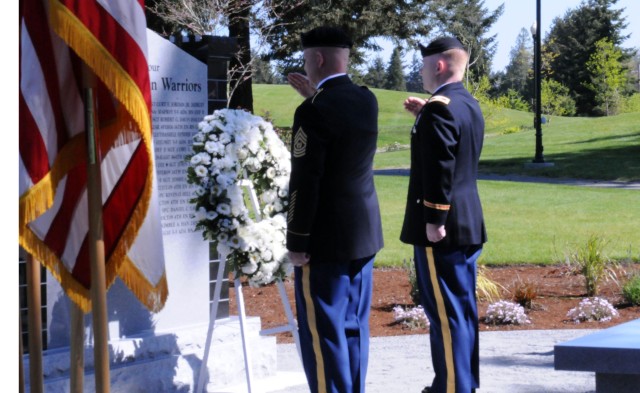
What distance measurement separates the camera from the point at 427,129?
18.9ft

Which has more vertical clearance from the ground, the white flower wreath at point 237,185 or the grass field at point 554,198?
the white flower wreath at point 237,185

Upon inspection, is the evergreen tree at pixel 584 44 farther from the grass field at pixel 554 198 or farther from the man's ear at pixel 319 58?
the man's ear at pixel 319 58

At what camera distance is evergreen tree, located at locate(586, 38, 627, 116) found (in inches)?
2527

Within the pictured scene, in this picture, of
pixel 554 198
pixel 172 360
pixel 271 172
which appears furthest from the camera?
pixel 554 198

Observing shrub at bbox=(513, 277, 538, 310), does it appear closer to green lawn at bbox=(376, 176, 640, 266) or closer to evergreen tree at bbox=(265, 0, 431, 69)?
green lawn at bbox=(376, 176, 640, 266)

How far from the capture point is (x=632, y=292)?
1007 cm

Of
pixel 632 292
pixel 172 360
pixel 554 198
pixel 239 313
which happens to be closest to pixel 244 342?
pixel 239 313

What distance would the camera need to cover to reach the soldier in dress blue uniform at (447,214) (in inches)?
226

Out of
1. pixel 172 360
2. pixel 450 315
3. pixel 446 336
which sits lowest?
pixel 172 360

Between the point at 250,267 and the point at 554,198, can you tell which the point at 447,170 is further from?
the point at 554,198

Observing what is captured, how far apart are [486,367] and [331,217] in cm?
270

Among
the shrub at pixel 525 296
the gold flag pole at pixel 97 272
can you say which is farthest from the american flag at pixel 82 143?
the shrub at pixel 525 296

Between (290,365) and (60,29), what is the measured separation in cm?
462

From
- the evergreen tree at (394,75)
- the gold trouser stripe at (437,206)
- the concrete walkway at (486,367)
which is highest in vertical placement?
the evergreen tree at (394,75)
